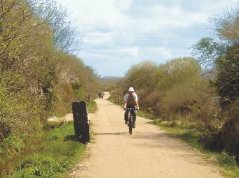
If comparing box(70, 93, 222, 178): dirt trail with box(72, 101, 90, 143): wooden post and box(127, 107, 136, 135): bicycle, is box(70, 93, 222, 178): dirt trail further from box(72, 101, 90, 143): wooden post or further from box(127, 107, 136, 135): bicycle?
box(127, 107, 136, 135): bicycle

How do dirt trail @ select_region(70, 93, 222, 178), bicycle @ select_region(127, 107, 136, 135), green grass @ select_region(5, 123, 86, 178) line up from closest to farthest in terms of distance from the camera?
green grass @ select_region(5, 123, 86, 178) → dirt trail @ select_region(70, 93, 222, 178) → bicycle @ select_region(127, 107, 136, 135)

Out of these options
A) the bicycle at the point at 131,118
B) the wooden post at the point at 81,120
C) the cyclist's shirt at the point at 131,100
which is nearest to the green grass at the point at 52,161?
the wooden post at the point at 81,120

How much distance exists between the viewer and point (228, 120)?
19.7 metres

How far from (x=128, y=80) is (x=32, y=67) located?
2427 inches

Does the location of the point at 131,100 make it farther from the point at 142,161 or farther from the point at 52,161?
the point at 52,161

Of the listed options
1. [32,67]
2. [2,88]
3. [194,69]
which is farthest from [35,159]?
[194,69]

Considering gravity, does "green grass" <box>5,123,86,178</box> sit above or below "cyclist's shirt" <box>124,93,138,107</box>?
below

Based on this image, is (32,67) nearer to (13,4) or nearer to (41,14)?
(41,14)

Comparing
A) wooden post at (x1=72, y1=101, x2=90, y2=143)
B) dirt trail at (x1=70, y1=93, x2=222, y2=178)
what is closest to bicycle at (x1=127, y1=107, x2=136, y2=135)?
dirt trail at (x1=70, y1=93, x2=222, y2=178)

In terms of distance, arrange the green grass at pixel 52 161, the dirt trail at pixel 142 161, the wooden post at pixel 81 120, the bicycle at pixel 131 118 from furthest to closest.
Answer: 1. the bicycle at pixel 131 118
2. the wooden post at pixel 81 120
3. the dirt trail at pixel 142 161
4. the green grass at pixel 52 161

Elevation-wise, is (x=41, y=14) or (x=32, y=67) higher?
(x=41, y=14)

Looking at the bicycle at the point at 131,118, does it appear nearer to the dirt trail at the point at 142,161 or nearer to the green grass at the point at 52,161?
the dirt trail at the point at 142,161

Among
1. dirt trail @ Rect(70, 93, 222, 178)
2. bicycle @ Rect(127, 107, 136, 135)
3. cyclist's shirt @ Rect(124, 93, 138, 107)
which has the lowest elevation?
dirt trail @ Rect(70, 93, 222, 178)

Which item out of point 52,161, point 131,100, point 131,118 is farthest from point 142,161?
point 131,100
